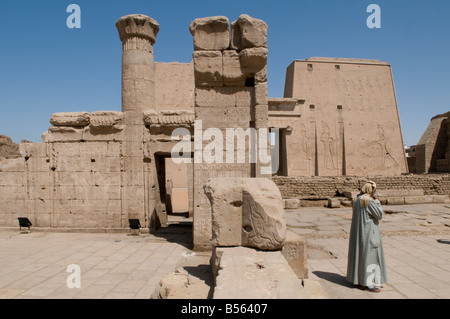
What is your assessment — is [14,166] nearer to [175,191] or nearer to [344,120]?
[175,191]

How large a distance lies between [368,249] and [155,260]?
395cm

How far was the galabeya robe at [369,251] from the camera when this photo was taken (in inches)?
160

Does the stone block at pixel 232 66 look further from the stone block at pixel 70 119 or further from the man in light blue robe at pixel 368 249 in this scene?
the stone block at pixel 70 119

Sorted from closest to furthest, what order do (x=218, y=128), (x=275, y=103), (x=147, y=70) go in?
1. (x=218, y=128)
2. (x=147, y=70)
3. (x=275, y=103)

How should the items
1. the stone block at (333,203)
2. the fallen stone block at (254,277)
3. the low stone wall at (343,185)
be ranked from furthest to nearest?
the low stone wall at (343,185) < the stone block at (333,203) < the fallen stone block at (254,277)

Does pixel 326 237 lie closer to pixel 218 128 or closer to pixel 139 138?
pixel 218 128

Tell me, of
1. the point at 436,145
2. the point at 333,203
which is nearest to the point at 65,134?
the point at 333,203

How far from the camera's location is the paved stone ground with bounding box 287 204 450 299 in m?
4.16

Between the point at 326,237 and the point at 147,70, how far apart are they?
7.39 meters

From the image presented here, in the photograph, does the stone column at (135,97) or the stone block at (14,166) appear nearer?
the stone column at (135,97)

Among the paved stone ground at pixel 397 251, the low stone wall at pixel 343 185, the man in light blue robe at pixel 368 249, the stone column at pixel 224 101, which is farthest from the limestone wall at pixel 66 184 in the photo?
the low stone wall at pixel 343 185

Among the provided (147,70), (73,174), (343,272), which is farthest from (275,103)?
(343,272)

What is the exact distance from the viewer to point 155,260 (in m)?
5.85

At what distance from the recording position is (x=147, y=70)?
9.40m
